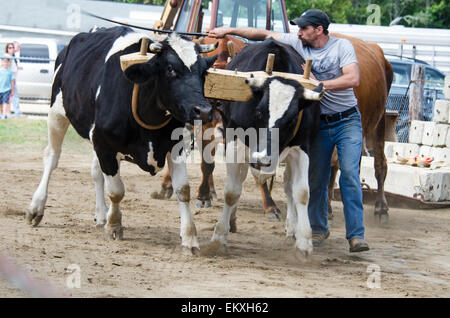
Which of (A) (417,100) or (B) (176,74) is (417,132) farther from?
(B) (176,74)

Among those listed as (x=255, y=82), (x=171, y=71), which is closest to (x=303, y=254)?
(x=255, y=82)

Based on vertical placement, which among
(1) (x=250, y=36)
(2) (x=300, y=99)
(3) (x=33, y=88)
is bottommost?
(3) (x=33, y=88)

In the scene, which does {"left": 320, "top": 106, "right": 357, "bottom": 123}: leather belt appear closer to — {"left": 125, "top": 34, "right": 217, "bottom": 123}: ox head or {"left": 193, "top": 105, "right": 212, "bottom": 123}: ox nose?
{"left": 125, "top": 34, "right": 217, "bottom": 123}: ox head

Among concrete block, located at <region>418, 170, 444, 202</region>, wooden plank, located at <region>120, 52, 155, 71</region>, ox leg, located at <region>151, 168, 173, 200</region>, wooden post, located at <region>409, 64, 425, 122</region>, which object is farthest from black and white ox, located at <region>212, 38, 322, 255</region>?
wooden post, located at <region>409, 64, 425, 122</region>

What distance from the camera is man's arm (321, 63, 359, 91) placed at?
244 inches

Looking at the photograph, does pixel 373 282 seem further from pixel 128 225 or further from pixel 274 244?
pixel 128 225

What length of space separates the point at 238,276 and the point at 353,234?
5.06 feet

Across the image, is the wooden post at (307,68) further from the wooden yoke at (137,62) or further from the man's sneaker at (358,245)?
the man's sneaker at (358,245)

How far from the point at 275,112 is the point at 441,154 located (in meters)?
6.45

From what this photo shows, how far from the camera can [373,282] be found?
5395 millimetres

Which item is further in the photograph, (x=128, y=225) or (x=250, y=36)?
(x=128, y=225)

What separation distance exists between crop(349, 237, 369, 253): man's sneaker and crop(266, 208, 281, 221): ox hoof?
2005mm

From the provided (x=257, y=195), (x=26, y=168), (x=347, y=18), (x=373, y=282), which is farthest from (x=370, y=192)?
(x=347, y=18)

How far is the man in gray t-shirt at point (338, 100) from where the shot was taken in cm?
637
